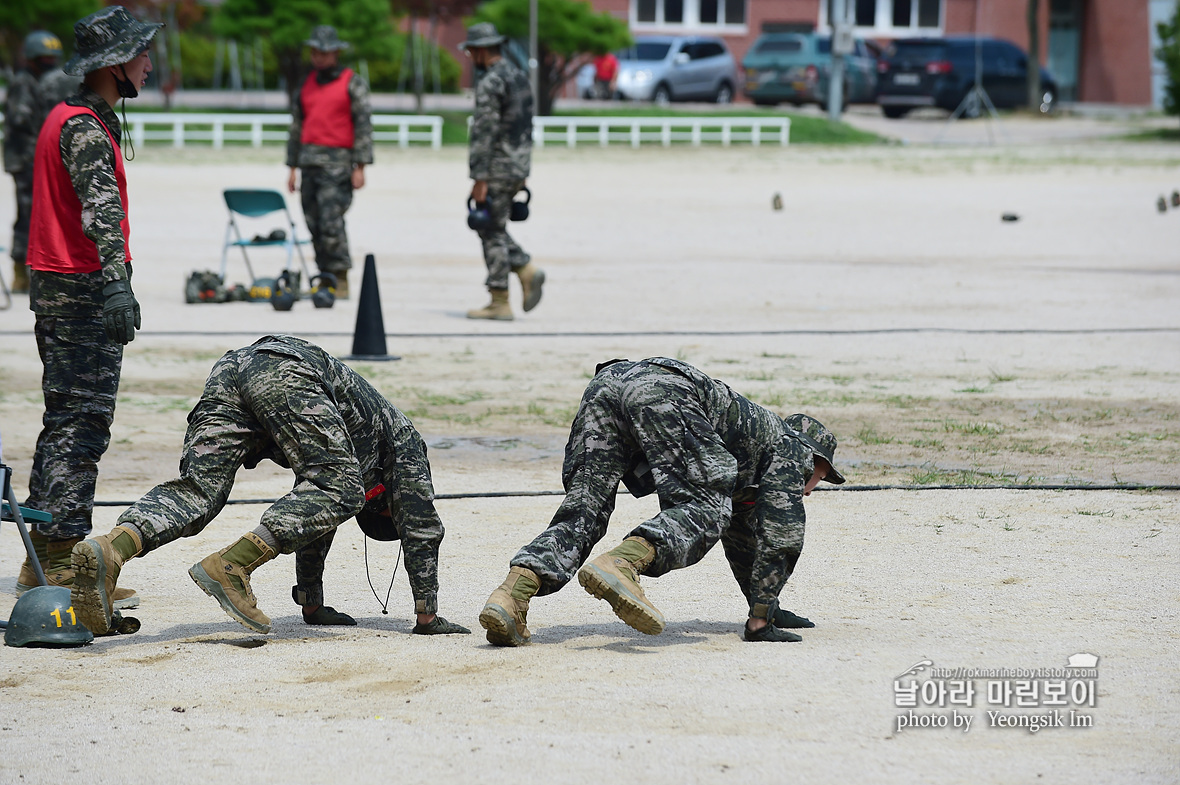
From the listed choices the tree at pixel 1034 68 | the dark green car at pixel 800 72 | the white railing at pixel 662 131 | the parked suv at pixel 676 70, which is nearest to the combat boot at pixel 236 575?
the white railing at pixel 662 131

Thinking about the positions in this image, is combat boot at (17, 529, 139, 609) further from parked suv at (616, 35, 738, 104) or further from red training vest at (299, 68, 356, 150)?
parked suv at (616, 35, 738, 104)

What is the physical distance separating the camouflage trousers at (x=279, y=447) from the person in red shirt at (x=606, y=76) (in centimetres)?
4214

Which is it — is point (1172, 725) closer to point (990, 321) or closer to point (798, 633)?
point (798, 633)

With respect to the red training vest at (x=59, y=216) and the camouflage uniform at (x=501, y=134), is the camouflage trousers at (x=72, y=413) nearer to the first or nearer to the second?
the red training vest at (x=59, y=216)

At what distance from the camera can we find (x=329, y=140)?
14102 millimetres

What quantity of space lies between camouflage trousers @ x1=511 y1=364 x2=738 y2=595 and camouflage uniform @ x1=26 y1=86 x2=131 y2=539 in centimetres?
170

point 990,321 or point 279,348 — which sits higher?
point 279,348

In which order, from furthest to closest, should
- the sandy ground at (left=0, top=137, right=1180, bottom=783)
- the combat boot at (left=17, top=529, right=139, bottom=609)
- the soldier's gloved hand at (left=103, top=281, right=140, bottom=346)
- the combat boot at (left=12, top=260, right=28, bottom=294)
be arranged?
the combat boot at (left=12, top=260, right=28, bottom=294), the combat boot at (left=17, top=529, right=139, bottom=609), the soldier's gloved hand at (left=103, top=281, right=140, bottom=346), the sandy ground at (left=0, top=137, right=1180, bottom=783)

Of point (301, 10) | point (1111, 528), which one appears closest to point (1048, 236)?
point (1111, 528)

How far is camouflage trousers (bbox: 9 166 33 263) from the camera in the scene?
1479cm

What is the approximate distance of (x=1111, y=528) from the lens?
7094 millimetres

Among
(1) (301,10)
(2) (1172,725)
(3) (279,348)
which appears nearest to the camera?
(2) (1172,725)

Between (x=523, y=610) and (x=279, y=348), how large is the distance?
117 centimetres

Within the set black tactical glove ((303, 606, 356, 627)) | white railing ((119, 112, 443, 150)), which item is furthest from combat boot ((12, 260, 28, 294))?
white railing ((119, 112, 443, 150))
